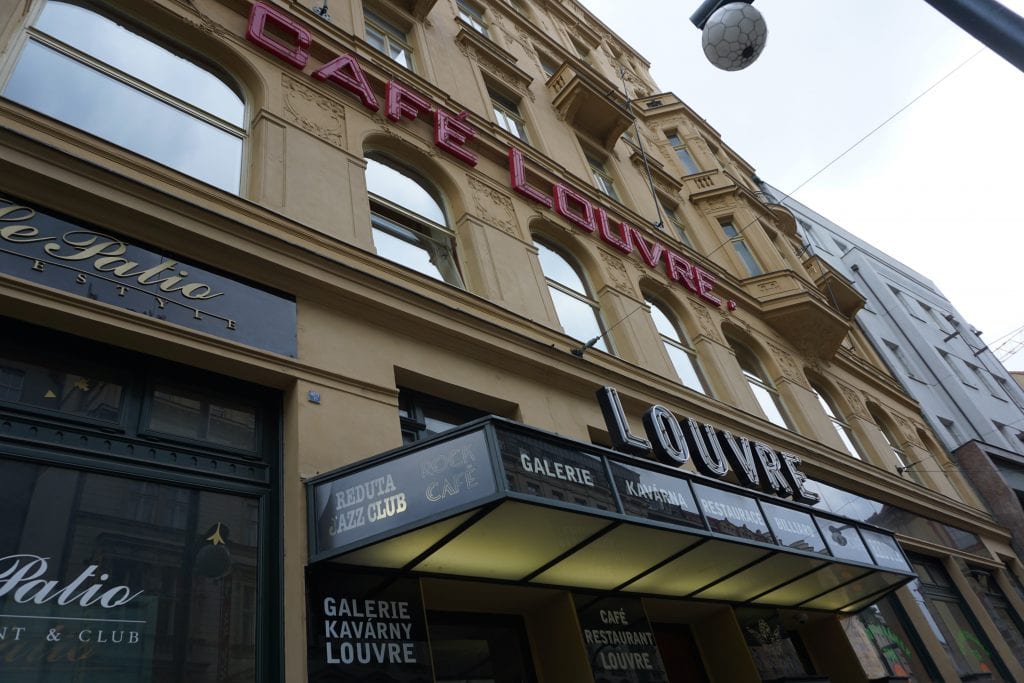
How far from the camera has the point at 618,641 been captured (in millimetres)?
7555

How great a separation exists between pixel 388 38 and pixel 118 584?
12.4 metres

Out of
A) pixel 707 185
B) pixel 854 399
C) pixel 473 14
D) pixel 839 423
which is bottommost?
pixel 839 423

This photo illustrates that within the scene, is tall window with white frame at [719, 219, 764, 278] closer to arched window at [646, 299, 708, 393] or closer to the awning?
arched window at [646, 299, 708, 393]

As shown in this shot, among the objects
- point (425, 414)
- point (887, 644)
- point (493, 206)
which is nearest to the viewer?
point (425, 414)

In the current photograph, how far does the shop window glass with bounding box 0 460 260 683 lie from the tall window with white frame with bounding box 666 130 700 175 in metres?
21.6

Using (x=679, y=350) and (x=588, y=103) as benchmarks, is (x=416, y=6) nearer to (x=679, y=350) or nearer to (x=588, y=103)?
(x=588, y=103)

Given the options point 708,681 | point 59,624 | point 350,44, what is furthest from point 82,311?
point 708,681

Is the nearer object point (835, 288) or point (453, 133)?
point (453, 133)

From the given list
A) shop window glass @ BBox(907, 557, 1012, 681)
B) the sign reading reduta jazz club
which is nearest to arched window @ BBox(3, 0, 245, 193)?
the sign reading reduta jazz club

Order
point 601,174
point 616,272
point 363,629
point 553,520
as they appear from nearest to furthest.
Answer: point 363,629, point 553,520, point 616,272, point 601,174

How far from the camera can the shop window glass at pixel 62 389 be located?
5168 millimetres

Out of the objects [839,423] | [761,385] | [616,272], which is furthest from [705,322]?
[839,423]

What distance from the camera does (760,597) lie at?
9.91 m

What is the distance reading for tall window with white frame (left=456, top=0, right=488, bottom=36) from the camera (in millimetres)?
18328
